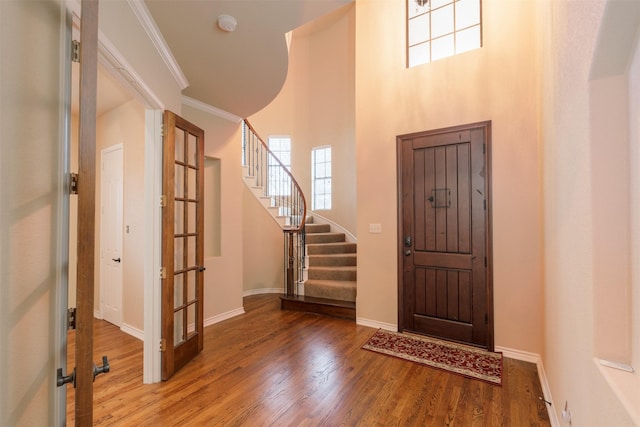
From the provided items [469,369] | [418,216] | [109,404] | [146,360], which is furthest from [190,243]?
[469,369]

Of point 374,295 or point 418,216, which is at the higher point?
point 418,216

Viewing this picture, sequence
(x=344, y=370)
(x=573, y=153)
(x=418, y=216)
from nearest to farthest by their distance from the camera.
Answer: (x=573, y=153)
(x=344, y=370)
(x=418, y=216)

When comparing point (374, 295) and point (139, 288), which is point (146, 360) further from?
point (374, 295)

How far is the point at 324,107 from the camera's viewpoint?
6.67 m

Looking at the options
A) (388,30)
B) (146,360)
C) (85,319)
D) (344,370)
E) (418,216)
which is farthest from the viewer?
(388,30)

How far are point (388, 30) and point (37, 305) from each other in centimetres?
416

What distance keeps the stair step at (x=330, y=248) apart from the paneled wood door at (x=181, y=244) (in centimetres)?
252

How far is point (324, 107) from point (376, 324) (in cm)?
486

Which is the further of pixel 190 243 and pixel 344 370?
pixel 190 243

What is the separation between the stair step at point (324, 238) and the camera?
5684 millimetres

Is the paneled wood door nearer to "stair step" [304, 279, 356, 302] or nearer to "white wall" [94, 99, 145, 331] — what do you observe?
"white wall" [94, 99, 145, 331]

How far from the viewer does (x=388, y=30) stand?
3.69m

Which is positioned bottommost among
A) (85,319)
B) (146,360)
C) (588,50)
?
(146,360)

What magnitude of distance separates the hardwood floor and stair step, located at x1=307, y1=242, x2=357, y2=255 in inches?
87.0
